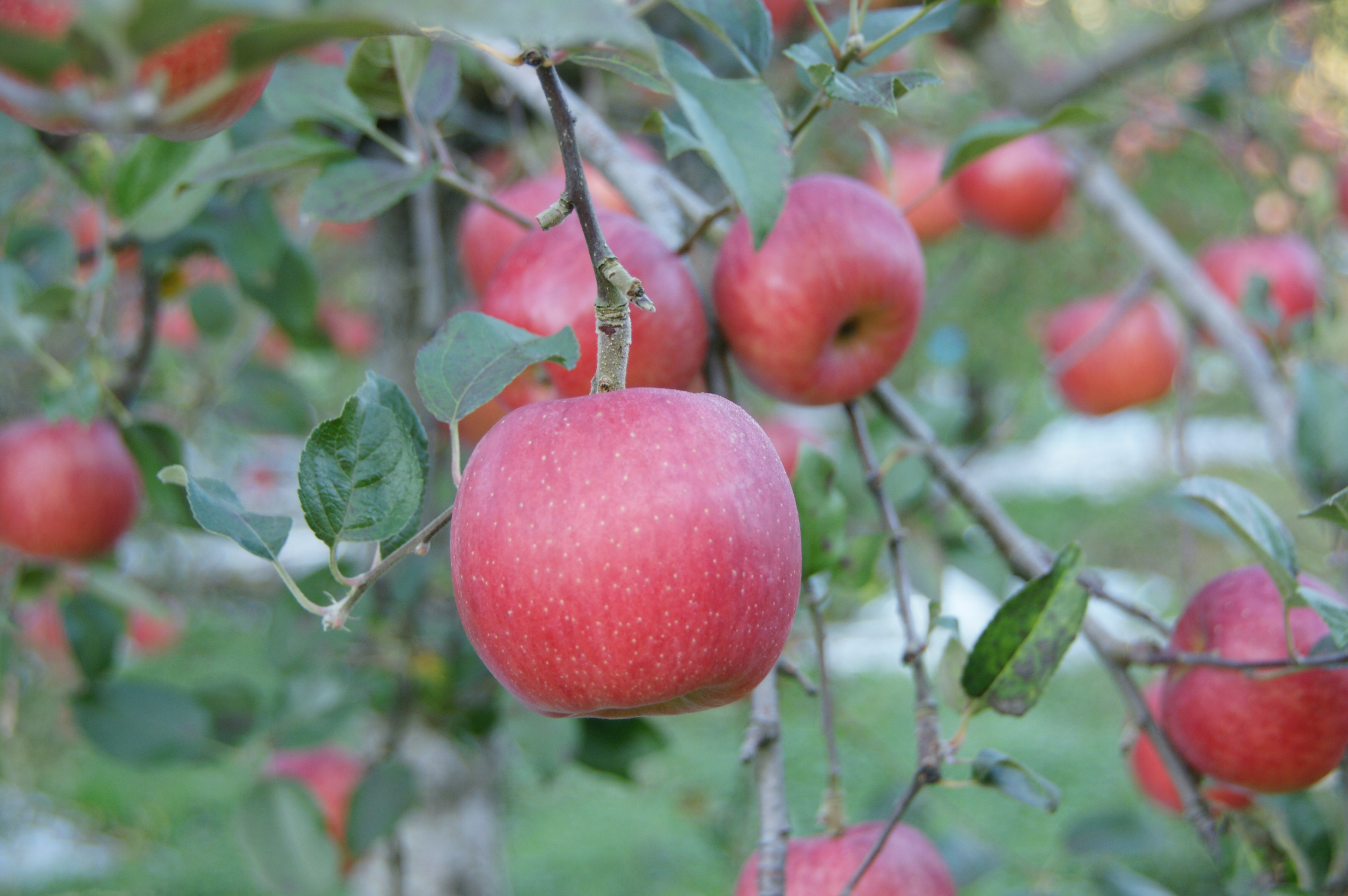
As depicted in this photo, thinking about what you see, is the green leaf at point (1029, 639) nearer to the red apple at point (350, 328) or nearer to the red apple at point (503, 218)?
the red apple at point (503, 218)

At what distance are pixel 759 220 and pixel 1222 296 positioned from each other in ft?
4.45

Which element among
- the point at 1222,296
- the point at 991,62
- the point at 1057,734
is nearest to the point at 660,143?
the point at 991,62

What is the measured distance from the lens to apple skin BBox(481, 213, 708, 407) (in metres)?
0.48

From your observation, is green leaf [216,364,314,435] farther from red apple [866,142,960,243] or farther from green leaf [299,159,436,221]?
red apple [866,142,960,243]

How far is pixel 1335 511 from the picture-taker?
0.46 m

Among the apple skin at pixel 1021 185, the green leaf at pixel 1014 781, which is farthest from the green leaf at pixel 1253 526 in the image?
the apple skin at pixel 1021 185

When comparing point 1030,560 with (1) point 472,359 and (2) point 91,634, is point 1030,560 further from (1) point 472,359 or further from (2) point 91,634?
(2) point 91,634

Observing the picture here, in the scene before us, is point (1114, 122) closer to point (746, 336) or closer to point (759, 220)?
point (746, 336)

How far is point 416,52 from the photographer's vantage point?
0.53 m

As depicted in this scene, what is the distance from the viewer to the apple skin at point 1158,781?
73 centimetres

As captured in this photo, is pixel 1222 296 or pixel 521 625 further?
pixel 1222 296

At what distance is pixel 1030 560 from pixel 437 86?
478 mm

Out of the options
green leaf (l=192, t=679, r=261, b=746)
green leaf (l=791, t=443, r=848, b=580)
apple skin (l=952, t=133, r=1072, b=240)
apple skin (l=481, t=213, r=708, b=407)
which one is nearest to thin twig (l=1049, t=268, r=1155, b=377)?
apple skin (l=952, t=133, r=1072, b=240)

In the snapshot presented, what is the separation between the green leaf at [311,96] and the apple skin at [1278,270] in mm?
1214
